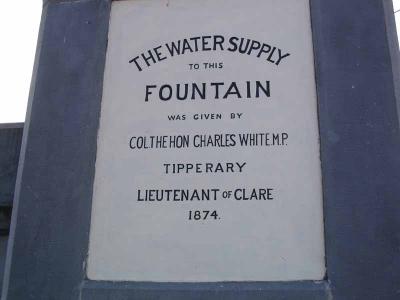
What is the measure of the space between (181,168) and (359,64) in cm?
156

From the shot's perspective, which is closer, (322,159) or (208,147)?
(322,159)

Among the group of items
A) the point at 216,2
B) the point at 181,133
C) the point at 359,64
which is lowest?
the point at 181,133

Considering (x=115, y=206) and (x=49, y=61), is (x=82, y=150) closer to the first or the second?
(x=115, y=206)

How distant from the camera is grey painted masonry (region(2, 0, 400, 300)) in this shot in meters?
3.34

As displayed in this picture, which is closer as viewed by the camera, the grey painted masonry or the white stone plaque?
the grey painted masonry

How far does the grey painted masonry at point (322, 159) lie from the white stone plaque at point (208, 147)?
0.30ft

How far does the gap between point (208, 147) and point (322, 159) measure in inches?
32.7

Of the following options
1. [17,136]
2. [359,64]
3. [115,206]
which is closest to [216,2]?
[359,64]

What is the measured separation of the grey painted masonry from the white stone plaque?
0.09 m

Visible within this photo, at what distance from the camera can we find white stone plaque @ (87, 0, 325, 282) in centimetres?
349

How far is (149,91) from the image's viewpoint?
405cm

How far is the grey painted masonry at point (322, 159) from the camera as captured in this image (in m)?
3.34

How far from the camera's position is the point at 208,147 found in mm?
3781

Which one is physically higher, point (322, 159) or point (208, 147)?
point (208, 147)
